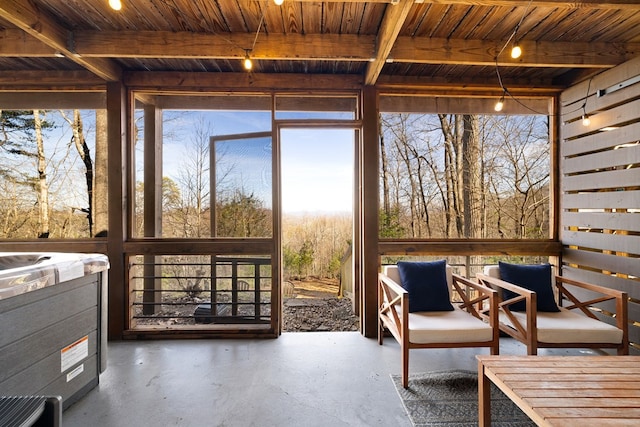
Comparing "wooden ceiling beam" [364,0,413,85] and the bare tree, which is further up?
"wooden ceiling beam" [364,0,413,85]

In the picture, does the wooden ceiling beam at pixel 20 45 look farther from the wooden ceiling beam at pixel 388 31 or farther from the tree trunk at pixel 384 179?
the tree trunk at pixel 384 179

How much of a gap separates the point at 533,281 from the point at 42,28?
439 centimetres

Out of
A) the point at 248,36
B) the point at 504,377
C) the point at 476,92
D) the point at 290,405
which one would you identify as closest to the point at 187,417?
the point at 290,405

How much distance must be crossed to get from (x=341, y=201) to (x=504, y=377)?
219 centimetres

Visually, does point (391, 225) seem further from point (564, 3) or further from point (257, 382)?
point (564, 3)

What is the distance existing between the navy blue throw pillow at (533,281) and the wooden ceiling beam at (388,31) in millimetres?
2128

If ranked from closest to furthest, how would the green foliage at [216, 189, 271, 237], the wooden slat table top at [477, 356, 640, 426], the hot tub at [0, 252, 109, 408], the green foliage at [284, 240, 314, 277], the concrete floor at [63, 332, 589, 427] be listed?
the wooden slat table top at [477, 356, 640, 426] → the hot tub at [0, 252, 109, 408] → the concrete floor at [63, 332, 589, 427] → the green foliage at [216, 189, 271, 237] → the green foliage at [284, 240, 314, 277]

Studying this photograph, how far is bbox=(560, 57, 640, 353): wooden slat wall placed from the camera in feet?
8.34

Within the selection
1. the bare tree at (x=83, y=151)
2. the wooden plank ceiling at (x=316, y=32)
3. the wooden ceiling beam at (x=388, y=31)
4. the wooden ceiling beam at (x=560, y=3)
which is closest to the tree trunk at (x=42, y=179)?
the bare tree at (x=83, y=151)

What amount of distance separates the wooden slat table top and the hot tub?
2.51 meters

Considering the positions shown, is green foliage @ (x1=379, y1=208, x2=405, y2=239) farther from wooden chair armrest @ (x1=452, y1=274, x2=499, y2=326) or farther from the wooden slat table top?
the wooden slat table top

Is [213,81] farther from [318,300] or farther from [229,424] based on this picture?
[229,424]

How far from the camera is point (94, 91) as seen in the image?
10.2 feet

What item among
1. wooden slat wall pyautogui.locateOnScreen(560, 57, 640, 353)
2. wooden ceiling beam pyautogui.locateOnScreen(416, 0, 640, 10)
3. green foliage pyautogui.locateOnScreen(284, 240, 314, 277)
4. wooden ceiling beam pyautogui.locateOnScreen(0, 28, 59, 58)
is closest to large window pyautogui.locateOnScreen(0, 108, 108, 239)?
wooden ceiling beam pyautogui.locateOnScreen(0, 28, 59, 58)
